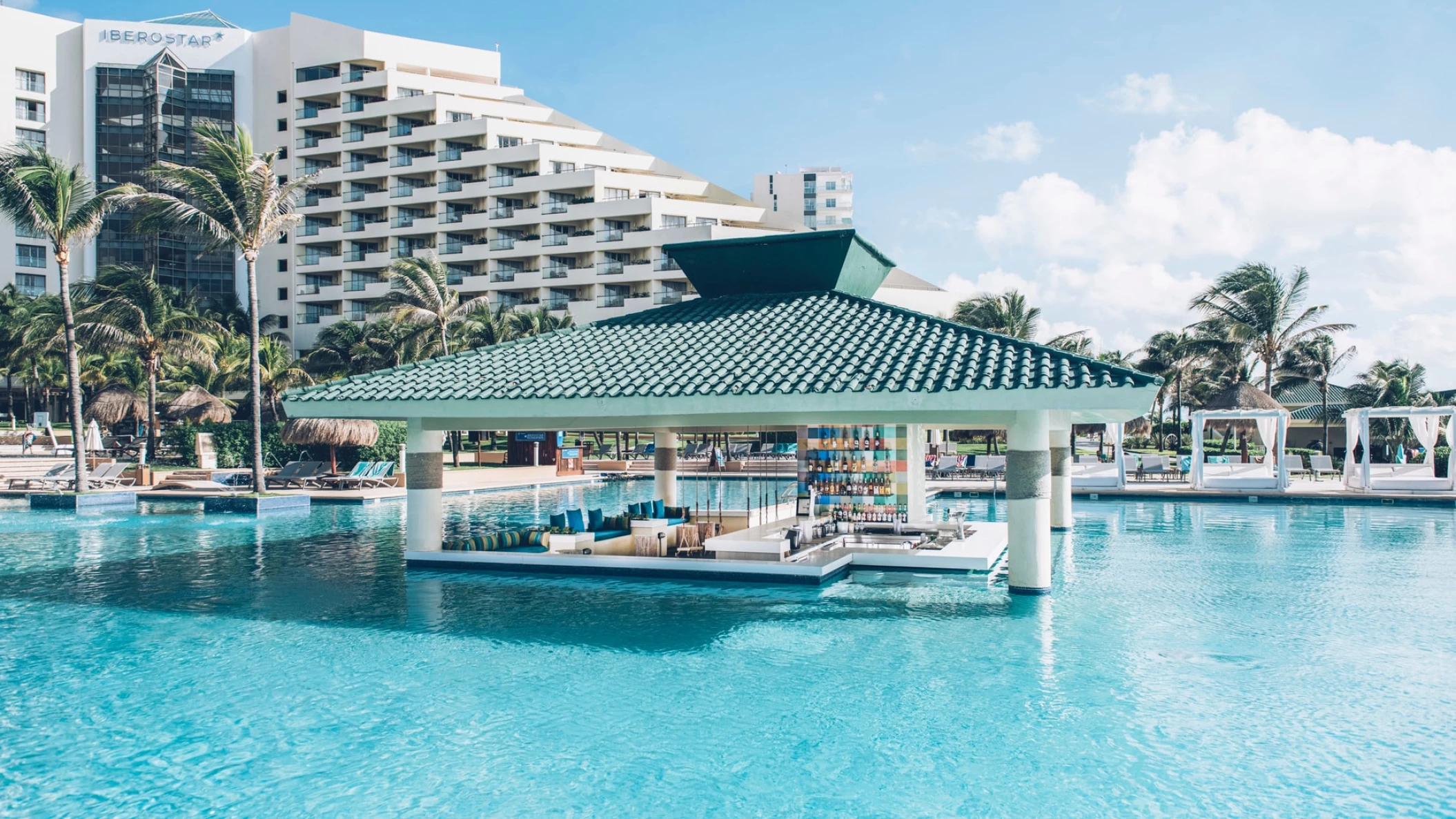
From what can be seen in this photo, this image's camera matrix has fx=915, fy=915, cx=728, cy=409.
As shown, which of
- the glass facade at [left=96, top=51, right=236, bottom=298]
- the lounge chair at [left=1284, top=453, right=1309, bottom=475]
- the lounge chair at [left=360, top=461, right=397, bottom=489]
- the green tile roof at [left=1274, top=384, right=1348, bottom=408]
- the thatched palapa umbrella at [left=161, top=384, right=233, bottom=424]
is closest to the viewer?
the lounge chair at [left=360, top=461, right=397, bottom=489]

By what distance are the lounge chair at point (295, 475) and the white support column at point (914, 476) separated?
21.8 m

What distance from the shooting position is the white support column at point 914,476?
1847cm

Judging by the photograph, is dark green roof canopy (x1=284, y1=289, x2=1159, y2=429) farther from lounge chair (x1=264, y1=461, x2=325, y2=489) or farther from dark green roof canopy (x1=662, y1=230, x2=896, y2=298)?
lounge chair (x1=264, y1=461, x2=325, y2=489)

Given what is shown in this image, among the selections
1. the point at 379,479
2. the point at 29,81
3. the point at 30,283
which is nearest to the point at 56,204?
the point at 379,479

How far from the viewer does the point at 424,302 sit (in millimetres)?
41406

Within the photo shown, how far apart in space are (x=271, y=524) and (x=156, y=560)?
21.3 ft

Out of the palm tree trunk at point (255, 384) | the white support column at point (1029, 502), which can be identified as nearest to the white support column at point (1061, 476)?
the white support column at point (1029, 502)

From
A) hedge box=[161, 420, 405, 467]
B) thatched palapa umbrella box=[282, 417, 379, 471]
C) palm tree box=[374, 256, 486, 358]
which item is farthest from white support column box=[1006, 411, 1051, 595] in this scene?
palm tree box=[374, 256, 486, 358]

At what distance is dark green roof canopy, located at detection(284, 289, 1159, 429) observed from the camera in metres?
11.7

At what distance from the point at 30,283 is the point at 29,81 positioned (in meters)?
15.1

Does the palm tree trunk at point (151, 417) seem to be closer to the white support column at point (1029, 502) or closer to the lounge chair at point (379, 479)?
the lounge chair at point (379, 479)

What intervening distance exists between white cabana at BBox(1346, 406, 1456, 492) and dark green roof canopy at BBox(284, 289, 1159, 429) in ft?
67.0

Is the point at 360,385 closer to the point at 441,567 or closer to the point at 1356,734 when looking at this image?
the point at 441,567

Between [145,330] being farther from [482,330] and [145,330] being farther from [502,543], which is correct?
[502,543]
